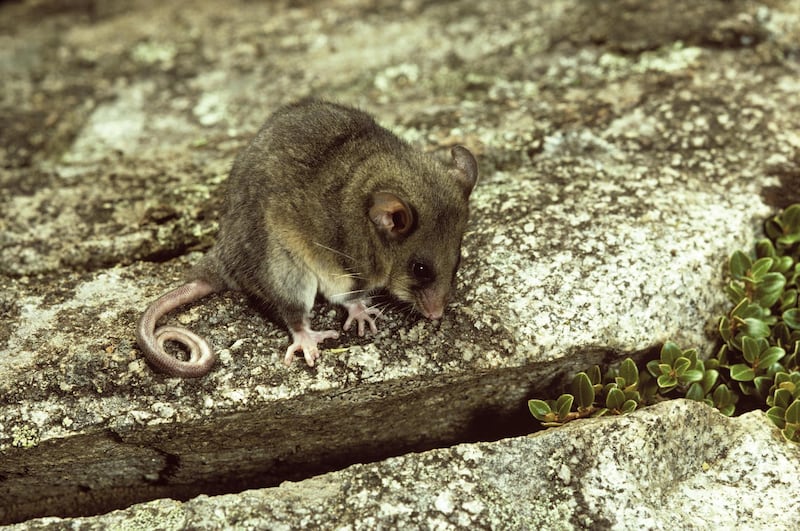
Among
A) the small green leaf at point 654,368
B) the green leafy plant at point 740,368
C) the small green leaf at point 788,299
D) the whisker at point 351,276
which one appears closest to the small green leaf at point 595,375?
the green leafy plant at point 740,368

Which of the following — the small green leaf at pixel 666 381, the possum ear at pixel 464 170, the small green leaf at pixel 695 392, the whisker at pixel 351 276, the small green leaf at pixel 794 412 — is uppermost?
the possum ear at pixel 464 170

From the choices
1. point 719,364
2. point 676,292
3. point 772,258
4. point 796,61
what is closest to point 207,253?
point 676,292

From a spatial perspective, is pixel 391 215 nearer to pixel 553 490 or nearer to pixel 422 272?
pixel 422 272

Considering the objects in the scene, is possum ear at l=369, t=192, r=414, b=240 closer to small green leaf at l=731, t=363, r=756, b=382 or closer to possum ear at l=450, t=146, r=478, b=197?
possum ear at l=450, t=146, r=478, b=197

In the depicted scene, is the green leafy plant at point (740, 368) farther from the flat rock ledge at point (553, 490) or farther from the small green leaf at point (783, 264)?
the flat rock ledge at point (553, 490)

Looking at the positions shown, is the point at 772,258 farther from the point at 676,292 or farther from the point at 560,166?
the point at 560,166

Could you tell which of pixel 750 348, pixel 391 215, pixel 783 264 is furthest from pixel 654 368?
pixel 391 215

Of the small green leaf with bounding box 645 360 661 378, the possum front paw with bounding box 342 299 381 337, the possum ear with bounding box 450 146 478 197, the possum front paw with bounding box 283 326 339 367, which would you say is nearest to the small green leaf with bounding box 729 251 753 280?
the small green leaf with bounding box 645 360 661 378
